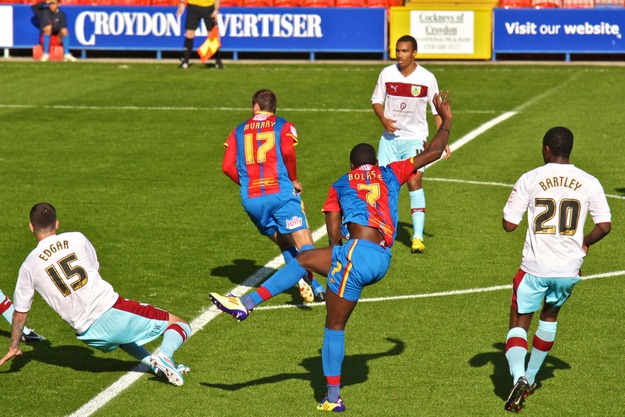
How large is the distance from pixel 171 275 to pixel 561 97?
1489 centimetres

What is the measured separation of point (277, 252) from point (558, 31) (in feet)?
64.7

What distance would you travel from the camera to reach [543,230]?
8844 millimetres

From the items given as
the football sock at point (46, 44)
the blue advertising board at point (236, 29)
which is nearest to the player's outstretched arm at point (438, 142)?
the blue advertising board at point (236, 29)

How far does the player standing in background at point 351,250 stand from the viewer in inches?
350

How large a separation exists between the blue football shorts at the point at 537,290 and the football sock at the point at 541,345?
0.18 metres

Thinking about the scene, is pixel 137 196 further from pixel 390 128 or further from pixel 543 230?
pixel 543 230

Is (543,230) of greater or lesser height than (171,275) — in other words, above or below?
above

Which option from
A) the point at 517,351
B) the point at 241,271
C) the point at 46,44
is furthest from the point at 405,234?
the point at 46,44

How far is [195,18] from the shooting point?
105 feet

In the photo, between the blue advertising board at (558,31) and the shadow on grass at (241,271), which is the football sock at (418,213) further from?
the blue advertising board at (558,31)

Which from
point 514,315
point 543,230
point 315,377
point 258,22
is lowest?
point 315,377

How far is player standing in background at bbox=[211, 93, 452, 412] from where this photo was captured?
889 cm

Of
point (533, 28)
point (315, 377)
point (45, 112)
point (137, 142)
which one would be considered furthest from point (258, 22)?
point (315, 377)

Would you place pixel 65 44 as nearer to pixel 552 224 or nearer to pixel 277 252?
pixel 277 252
